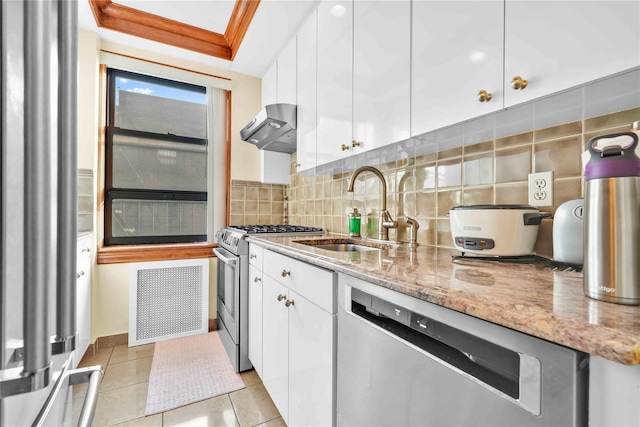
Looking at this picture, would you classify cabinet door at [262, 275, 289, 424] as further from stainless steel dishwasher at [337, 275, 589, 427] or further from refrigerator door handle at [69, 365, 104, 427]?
refrigerator door handle at [69, 365, 104, 427]

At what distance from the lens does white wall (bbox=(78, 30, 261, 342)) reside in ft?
7.29

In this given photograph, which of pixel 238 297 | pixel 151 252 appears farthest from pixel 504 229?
pixel 151 252

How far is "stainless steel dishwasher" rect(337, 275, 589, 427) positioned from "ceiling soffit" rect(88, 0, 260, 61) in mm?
2119

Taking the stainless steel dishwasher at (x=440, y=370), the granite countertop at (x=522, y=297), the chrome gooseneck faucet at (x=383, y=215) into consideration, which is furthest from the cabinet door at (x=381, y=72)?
the stainless steel dishwasher at (x=440, y=370)

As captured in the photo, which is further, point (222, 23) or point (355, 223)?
point (222, 23)

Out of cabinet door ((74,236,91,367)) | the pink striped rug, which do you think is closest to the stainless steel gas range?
the pink striped rug

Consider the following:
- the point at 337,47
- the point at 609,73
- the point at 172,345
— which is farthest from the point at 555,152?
the point at 172,345

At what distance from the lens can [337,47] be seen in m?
1.57

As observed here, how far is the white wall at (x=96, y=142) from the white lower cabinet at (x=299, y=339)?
4.53 ft

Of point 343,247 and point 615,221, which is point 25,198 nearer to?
point 615,221

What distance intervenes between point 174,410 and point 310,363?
102 cm

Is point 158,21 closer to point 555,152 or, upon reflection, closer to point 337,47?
point 337,47

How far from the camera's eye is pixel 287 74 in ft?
7.43

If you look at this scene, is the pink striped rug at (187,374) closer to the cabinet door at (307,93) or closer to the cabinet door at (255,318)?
the cabinet door at (255,318)
